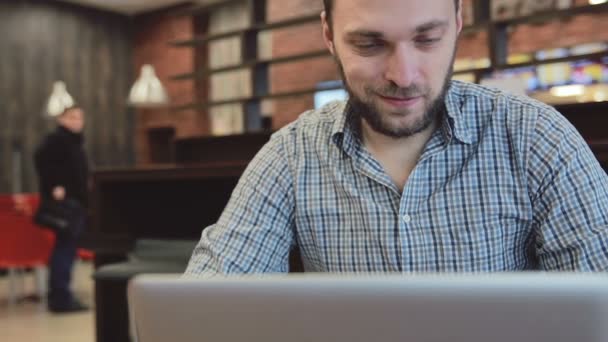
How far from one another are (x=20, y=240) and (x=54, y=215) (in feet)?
1.24

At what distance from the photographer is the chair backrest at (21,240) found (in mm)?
4539

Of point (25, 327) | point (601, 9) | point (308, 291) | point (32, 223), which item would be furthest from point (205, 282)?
point (32, 223)

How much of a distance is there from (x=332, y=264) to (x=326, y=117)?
0.96 ft

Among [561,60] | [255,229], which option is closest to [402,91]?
[255,229]

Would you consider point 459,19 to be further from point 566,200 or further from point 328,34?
point 566,200

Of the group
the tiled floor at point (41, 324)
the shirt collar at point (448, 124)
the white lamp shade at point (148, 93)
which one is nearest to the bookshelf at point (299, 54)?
the tiled floor at point (41, 324)

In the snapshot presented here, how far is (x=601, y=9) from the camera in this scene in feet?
8.44

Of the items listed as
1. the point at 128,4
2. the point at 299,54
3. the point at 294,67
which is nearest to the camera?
the point at 299,54

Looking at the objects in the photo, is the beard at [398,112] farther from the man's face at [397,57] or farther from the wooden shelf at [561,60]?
the wooden shelf at [561,60]

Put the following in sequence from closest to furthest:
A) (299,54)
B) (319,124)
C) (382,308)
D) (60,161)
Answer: (382,308) < (319,124) < (299,54) < (60,161)

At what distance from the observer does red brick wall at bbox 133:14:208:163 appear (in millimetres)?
8336

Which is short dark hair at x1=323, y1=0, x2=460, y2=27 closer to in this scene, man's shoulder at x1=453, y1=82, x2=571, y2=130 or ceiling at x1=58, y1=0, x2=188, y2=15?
man's shoulder at x1=453, y1=82, x2=571, y2=130

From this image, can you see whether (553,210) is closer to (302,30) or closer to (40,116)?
(302,30)

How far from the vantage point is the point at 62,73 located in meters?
8.05
